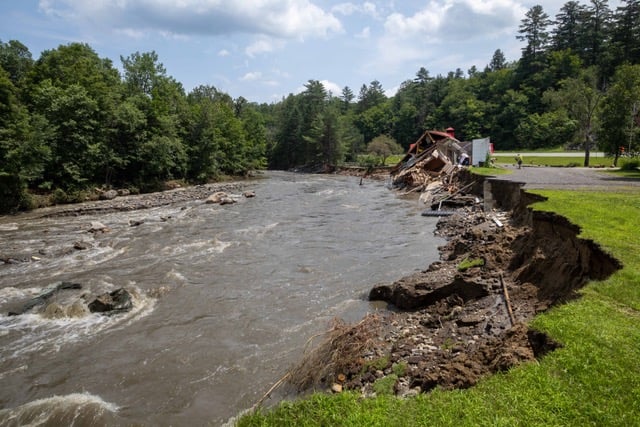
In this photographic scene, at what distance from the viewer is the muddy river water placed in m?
8.25

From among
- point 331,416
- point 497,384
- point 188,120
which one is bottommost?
point 331,416

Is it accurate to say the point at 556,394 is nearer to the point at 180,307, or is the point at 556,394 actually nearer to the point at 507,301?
the point at 507,301

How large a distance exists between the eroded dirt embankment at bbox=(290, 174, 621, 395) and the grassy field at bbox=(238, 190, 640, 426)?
49 cm

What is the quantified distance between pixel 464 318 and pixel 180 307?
28.7ft

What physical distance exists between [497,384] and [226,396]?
5.31 m

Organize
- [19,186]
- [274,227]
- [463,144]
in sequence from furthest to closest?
[463,144] → [19,186] → [274,227]

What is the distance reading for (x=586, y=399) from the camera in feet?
16.5

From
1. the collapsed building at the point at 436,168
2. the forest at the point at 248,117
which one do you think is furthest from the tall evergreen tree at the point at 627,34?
the collapsed building at the point at 436,168

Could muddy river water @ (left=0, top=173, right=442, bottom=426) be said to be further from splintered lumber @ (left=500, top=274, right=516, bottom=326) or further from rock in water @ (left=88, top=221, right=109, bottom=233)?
splintered lumber @ (left=500, top=274, right=516, bottom=326)

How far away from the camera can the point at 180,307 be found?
12.8 metres

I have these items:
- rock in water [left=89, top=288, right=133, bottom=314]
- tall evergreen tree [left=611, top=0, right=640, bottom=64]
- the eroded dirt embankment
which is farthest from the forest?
rock in water [left=89, top=288, right=133, bottom=314]

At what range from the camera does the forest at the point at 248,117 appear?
1248 inches

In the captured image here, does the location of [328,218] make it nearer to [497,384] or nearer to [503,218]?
[503,218]

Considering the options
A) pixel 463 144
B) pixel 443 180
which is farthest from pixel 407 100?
pixel 443 180
